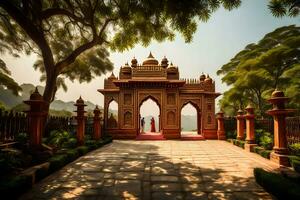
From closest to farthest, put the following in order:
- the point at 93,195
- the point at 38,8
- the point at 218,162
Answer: the point at 93,195, the point at 218,162, the point at 38,8

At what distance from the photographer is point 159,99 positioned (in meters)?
18.8

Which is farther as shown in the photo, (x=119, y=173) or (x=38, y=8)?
(x=38, y=8)

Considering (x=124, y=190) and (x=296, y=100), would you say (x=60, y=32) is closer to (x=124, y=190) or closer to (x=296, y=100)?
(x=124, y=190)

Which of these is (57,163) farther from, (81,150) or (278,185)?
(278,185)

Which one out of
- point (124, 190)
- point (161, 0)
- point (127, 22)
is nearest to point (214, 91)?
point (127, 22)

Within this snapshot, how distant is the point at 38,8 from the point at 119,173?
8.98 meters

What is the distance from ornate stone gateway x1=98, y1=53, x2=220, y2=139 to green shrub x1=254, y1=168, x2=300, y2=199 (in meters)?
13.1

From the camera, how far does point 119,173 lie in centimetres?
635

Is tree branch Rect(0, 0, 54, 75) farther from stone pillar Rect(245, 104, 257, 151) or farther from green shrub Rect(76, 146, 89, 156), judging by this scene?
stone pillar Rect(245, 104, 257, 151)

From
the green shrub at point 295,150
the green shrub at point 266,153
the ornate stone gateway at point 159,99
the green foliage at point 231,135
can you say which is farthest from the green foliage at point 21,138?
the green foliage at point 231,135

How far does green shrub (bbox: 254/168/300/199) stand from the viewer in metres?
4.07

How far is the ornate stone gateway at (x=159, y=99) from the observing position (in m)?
18.5

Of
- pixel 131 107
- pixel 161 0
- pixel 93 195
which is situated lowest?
pixel 93 195

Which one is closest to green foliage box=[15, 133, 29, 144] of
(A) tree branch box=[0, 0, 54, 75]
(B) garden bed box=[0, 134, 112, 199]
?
(B) garden bed box=[0, 134, 112, 199]
